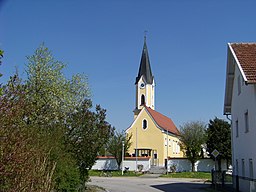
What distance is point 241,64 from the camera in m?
19.7

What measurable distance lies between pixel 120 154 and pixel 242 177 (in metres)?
33.8

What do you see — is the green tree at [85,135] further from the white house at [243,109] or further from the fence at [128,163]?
the fence at [128,163]

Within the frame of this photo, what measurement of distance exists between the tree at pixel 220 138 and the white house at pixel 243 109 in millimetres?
24272

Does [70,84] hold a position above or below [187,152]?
above

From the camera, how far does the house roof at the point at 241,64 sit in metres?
18.6

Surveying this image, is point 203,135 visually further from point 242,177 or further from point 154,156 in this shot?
point 242,177

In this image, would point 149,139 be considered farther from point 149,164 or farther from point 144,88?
point 144,88

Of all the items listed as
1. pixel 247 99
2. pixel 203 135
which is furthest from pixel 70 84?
pixel 203 135

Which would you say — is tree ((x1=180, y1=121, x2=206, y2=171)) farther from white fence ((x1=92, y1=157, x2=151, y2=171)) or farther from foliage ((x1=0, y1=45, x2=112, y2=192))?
foliage ((x1=0, y1=45, x2=112, y2=192))

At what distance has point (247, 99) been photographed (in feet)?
67.9

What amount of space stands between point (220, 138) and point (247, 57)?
105 ft

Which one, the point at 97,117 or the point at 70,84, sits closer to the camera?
the point at 97,117

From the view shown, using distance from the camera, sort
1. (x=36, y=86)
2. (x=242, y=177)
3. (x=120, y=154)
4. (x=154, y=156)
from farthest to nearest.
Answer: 1. (x=154, y=156)
2. (x=120, y=154)
3. (x=242, y=177)
4. (x=36, y=86)

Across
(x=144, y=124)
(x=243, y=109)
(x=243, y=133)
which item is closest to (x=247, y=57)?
(x=243, y=109)
